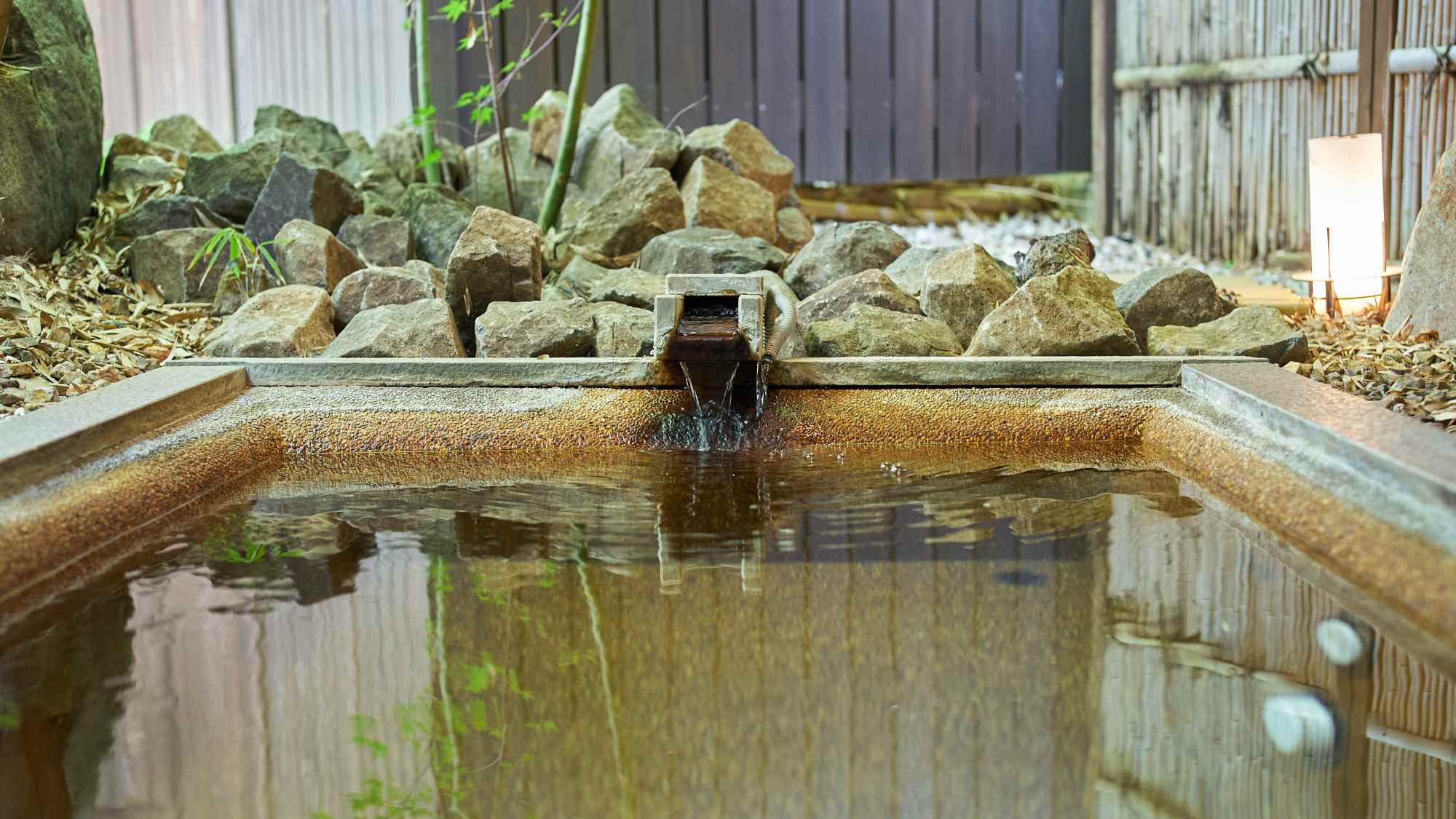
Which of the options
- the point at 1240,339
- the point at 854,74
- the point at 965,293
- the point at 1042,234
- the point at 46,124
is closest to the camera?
the point at 1240,339

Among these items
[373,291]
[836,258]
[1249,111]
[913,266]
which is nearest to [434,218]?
[373,291]

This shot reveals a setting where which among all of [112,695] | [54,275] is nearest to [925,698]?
[112,695]

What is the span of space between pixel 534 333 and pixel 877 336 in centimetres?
96

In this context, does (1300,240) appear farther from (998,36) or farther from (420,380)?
(420,380)

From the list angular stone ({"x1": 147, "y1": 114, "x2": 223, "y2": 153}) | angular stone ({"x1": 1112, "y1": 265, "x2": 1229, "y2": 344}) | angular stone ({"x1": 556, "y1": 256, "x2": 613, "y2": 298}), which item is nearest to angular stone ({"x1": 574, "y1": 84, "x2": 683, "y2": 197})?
angular stone ({"x1": 556, "y1": 256, "x2": 613, "y2": 298})

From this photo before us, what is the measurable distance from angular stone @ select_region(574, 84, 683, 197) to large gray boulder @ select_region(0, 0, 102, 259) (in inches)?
76.1

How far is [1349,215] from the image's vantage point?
15.0 ft

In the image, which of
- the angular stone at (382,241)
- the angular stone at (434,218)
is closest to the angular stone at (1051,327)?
the angular stone at (434,218)

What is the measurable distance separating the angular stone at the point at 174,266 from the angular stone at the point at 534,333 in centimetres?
132

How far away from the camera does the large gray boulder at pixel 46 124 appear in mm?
4250

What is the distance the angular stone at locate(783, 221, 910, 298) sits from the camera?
4566 mm

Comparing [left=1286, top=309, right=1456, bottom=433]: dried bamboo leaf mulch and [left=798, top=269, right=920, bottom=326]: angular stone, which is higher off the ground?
[left=798, top=269, right=920, bottom=326]: angular stone

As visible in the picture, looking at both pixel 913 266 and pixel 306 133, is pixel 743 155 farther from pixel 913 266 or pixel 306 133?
pixel 306 133

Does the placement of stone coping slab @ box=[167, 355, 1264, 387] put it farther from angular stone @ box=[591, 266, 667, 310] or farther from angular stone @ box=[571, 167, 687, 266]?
angular stone @ box=[571, 167, 687, 266]
